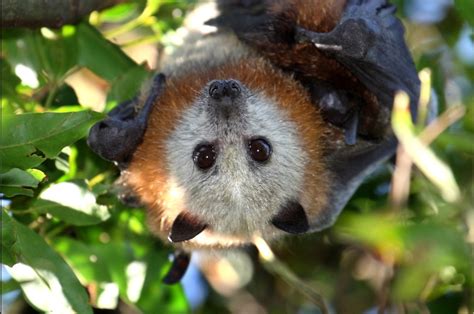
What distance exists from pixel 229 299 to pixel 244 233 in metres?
1.80

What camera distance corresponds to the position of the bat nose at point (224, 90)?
433 centimetres

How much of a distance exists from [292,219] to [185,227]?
1.79 ft

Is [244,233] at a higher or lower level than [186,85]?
lower

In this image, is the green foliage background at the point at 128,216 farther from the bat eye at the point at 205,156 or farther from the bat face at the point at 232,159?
the bat eye at the point at 205,156

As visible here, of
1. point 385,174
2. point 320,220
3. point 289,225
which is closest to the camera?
point 289,225

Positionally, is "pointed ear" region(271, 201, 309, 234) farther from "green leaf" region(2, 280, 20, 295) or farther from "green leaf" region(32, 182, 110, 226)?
"green leaf" region(2, 280, 20, 295)

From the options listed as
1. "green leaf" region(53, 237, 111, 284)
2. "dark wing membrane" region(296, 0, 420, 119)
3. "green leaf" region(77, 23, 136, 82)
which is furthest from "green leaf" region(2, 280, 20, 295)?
"dark wing membrane" region(296, 0, 420, 119)

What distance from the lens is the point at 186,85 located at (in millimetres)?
4680

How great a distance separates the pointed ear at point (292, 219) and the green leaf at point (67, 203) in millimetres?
975

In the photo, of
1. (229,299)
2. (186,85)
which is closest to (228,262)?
(229,299)

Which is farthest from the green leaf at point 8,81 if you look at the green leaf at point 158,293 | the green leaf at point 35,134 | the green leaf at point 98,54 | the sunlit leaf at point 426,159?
the sunlit leaf at point 426,159

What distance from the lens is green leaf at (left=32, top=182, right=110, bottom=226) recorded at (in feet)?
13.5

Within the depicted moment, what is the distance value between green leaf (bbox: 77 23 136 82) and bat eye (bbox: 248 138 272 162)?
0.88 metres

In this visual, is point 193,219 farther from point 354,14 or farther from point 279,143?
point 354,14
